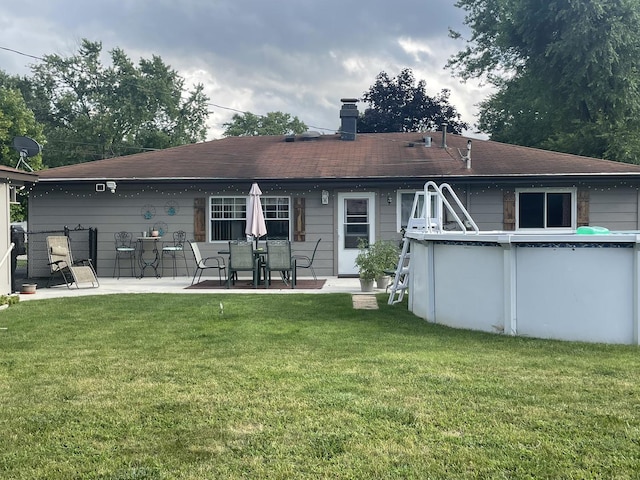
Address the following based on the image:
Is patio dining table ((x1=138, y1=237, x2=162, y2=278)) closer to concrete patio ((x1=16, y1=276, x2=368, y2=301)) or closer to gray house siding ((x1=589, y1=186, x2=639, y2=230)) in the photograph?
concrete patio ((x1=16, y1=276, x2=368, y2=301))

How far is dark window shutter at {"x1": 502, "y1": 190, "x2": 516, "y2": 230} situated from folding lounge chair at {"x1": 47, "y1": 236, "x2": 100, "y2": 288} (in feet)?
27.8

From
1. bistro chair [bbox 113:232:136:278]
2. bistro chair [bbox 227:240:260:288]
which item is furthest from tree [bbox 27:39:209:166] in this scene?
bistro chair [bbox 227:240:260:288]

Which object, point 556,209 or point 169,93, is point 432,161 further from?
point 169,93

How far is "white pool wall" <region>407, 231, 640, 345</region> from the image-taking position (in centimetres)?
535

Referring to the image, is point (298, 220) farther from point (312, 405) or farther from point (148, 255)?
point (312, 405)

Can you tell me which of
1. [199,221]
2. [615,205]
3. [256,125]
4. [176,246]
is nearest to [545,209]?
[615,205]

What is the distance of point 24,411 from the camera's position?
11.1ft

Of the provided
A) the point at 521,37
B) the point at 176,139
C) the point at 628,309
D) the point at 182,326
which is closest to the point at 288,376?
the point at 182,326

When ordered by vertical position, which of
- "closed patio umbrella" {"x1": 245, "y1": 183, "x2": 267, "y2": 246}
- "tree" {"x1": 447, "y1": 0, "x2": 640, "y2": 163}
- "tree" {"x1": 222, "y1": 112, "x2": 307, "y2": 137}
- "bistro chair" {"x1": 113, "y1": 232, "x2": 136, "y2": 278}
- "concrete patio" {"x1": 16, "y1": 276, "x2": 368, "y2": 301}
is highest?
"tree" {"x1": 222, "y1": 112, "x2": 307, "y2": 137}

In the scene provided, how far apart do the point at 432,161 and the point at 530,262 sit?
7821 millimetres

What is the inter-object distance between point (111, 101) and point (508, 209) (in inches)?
1224

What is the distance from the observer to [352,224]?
12.4 metres

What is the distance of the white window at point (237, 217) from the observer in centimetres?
1261

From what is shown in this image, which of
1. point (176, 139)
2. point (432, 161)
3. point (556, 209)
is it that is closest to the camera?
point (556, 209)
